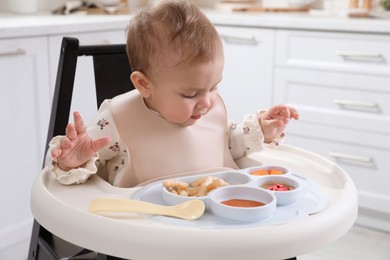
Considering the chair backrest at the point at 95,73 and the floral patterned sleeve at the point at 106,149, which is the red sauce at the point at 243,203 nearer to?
the floral patterned sleeve at the point at 106,149

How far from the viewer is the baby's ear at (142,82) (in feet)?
3.35

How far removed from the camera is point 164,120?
107 cm

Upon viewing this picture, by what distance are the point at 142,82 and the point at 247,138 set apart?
251 millimetres

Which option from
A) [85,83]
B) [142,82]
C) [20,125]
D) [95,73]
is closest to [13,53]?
[20,125]

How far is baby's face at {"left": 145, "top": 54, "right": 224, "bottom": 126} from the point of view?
968mm

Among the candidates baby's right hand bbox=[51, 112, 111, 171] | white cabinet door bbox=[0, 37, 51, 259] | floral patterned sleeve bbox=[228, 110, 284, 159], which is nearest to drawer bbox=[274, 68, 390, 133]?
white cabinet door bbox=[0, 37, 51, 259]

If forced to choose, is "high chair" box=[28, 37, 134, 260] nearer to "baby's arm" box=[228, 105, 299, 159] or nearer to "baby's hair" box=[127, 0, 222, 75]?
"baby's hair" box=[127, 0, 222, 75]

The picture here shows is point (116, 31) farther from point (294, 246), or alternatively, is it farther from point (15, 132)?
point (294, 246)

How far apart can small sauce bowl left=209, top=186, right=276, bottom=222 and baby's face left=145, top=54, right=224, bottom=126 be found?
18 centimetres

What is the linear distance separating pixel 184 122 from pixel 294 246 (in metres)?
0.37

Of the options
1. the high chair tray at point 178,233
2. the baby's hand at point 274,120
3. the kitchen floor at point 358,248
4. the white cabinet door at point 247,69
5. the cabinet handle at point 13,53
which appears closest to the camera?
the high chair tray at point 178,233

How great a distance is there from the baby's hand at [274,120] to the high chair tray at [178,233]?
0.24 metres

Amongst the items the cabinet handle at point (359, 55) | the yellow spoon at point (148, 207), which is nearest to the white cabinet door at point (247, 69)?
the cabinet handle at point (359, 55)

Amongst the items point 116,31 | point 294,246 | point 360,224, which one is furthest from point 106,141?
point 360,224
